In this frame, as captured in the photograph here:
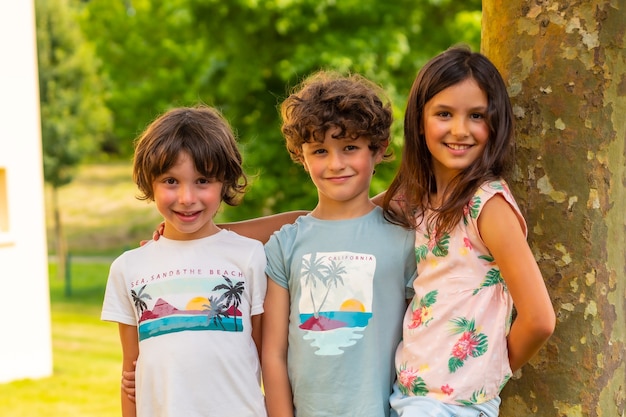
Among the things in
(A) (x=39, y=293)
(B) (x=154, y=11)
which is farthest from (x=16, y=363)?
(B) (x=154, y=11)

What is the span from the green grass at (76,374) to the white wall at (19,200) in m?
0.67

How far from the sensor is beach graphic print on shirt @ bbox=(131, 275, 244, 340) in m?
2.35

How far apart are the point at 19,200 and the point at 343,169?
9.21 m

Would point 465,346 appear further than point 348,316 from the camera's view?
No

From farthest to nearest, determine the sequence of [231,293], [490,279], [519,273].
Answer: [231,293] → [490,279] → [519,273]

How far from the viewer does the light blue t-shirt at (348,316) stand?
225 centimetres

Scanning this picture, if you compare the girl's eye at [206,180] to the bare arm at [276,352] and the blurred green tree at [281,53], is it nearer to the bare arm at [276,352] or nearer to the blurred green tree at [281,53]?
the bare arm at [276,352]

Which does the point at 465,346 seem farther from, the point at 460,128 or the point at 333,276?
the point at 460,128

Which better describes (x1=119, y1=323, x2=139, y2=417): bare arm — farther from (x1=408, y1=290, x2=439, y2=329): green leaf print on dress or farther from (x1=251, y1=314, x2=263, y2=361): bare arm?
(x1=408, y1=290, x2=439, y2=329): green leaf print on dress

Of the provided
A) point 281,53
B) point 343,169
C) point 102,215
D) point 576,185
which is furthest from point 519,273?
point 102,215

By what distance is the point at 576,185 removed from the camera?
2225 millimetres

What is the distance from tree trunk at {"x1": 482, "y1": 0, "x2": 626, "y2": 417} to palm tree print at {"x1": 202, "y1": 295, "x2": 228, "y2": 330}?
0.91 metres

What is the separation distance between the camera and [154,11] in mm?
17031

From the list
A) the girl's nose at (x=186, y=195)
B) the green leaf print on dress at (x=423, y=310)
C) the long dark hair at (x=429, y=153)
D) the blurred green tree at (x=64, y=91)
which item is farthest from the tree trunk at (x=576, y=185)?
Answer: the blurred green tree at (x=64, y=91)
